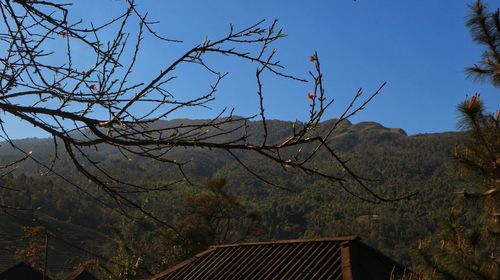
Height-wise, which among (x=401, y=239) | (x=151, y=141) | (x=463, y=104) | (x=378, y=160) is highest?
(x=378, y=160)

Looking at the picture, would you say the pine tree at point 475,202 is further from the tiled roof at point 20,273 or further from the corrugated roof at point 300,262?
the tiled roof at point 20,273

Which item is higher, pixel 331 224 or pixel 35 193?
pixel 35 193

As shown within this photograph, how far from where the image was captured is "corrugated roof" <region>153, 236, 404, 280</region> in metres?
9.64

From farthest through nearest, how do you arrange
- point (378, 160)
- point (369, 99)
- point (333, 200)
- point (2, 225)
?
point (378, 160), point (333, 200), point (2, 225), point (369, 99)

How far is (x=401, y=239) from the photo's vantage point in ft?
222

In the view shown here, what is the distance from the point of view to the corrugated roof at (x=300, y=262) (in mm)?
9641

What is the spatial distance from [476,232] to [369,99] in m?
6.24

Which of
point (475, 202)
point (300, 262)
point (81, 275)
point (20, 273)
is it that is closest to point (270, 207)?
point (81, 275)

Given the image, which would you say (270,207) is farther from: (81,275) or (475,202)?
(475,202)

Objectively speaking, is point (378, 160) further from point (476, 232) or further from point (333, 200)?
point (476, 232)

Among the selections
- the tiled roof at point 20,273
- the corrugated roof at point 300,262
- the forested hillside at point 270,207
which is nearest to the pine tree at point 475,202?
the corrugated roof at point 300,262

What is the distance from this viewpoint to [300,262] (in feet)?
33.9

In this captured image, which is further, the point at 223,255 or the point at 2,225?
the point at 2,225

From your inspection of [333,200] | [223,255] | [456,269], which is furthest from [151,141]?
[333,200]
